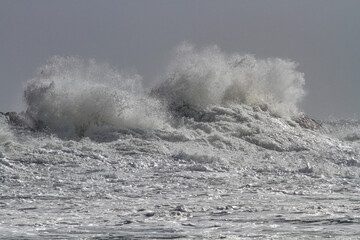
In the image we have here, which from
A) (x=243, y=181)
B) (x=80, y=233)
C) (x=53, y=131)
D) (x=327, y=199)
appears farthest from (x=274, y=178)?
(x=53, y=131)

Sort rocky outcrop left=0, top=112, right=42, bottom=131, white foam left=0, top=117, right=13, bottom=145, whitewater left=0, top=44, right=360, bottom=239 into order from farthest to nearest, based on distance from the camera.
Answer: rocky outcrop left=0, top=112, right=42, bottom=131
white foam left=0, top=117, right=13, bottom=145
whitewater left=0, top=44, right=360, bottom=239

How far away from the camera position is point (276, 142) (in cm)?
1183

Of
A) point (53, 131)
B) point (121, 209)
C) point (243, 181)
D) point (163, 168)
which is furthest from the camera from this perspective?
point (53, 131)

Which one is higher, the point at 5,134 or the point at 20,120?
the point at 20,120

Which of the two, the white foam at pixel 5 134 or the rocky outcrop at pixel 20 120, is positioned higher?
the rocky outcrop at pixel 20 120

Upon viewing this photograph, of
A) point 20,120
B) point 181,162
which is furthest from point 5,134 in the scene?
point 181,162

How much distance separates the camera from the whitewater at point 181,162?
4.86 metres

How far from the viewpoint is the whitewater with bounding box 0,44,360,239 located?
486cm

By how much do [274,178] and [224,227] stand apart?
3.52 metres

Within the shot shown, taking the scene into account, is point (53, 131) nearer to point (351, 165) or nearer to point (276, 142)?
point (276, 142)

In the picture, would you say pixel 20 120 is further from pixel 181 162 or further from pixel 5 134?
pixel 181 162

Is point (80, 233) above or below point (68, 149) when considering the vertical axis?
below

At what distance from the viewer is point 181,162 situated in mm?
9180

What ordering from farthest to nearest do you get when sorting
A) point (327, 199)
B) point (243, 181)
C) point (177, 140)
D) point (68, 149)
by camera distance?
point (177, 140) < point (68, 149) < point (243, 181) < point (327, 199)
